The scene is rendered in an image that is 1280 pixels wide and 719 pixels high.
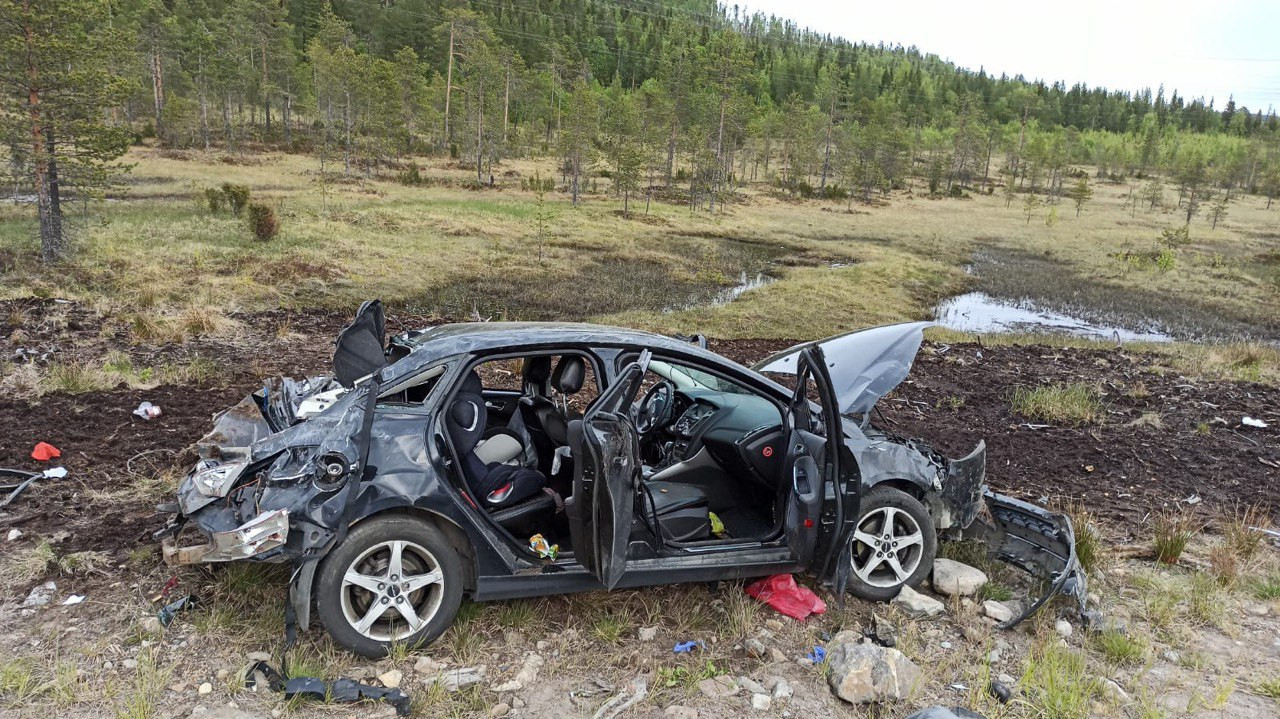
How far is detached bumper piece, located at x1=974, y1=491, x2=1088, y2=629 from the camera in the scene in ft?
14.5

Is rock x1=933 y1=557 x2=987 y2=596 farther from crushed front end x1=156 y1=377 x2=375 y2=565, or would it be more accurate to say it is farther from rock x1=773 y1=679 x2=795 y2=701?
crushed front end x1=156 y1=377 x2=375 y2=565

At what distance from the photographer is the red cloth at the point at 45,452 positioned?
582 centimetres

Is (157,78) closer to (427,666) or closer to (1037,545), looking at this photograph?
(427,666)

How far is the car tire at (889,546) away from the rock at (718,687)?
107cm

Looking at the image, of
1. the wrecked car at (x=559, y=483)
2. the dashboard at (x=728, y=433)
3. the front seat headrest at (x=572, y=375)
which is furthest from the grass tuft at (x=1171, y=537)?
the front seat headrest at (x=572, y=375)

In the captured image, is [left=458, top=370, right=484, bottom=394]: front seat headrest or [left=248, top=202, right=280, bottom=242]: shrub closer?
[left=458, top=370, right=484, bottom=394]: front seat headrest

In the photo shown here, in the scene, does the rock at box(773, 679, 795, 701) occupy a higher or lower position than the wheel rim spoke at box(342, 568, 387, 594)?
lower

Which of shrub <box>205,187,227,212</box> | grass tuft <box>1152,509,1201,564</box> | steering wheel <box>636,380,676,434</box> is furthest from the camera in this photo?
shrub <box>205,187,227,212</box>

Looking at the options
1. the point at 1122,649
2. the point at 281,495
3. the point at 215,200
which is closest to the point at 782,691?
the point at 1122,649

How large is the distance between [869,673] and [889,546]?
0.97 meters

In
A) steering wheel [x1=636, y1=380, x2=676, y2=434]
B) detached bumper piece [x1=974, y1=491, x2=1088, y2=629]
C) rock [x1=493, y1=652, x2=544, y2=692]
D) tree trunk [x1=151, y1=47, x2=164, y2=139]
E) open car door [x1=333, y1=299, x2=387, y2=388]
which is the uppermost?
tree trunk [x1=151, y1=47, x2=164, y2=139]

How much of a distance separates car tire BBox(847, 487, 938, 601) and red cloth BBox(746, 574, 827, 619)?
0.25m

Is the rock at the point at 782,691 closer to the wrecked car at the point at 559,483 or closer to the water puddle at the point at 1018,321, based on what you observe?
the wrecked car at the point at 559,483

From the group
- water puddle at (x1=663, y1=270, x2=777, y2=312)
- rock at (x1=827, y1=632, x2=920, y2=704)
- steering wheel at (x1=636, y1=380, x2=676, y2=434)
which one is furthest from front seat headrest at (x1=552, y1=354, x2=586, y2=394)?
water puddle at (x1=663, y1=270, x2=777, y2=312)
